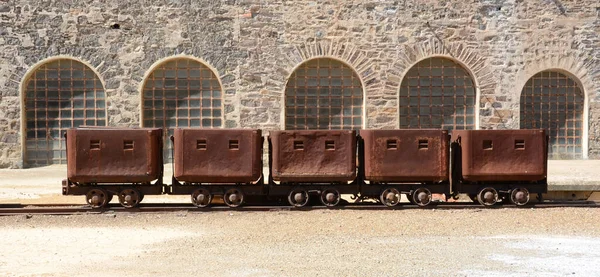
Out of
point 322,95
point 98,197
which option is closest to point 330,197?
point 98,197

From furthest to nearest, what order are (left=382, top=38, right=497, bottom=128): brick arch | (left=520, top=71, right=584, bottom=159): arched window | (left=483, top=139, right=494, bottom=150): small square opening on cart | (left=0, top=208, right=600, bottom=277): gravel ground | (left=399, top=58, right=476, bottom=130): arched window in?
(left=520, top=71, right=584, bottom=159): arched window, (left=399, top=58, right=476, bottom=130): arched window, (left=382, top=38, right=497, bottom=128): brick arch, (left=483, top=139, right=494, bottom=150): small square opening on cart, (left=0, top=208, right=600, bottom=277): gravel ground

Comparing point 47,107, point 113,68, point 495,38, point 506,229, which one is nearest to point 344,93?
point 495,38

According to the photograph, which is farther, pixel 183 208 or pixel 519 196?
pixel 519 196

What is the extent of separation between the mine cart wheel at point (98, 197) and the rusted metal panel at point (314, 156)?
7.99 ft

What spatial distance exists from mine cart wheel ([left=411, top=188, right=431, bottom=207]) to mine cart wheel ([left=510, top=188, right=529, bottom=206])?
1257 mm

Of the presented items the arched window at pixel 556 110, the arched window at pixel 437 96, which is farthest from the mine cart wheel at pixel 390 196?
the arched window at pixel 556 110

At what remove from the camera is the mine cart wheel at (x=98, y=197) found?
1223cm

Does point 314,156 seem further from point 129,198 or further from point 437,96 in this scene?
point 437,96

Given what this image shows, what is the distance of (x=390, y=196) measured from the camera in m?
12.5

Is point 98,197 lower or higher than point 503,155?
lower

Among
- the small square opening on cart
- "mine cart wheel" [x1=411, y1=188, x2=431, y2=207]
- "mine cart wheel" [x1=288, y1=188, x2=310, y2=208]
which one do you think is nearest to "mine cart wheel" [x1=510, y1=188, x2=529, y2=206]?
the small square opening on cart

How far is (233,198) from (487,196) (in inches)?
147

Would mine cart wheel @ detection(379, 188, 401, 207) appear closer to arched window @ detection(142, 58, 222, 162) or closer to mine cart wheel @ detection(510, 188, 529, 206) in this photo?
mine cart wheel @ detection(510, 188, 529, 206)

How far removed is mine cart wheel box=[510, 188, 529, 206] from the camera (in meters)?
12.6
